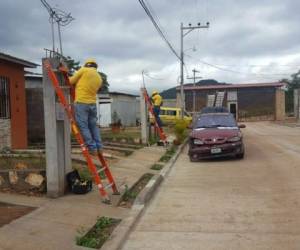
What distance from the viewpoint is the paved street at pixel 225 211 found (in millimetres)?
6934

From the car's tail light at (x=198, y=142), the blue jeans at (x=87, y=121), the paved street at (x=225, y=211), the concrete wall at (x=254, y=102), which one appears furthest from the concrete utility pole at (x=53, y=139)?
the concrete wall at (x=254, y=102)

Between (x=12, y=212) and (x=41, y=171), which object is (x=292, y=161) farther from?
(x=12, y=212)

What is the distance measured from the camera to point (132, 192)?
1048 cm

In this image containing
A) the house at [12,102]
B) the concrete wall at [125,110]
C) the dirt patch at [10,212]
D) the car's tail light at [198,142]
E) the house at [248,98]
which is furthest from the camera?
the house at [248,98]

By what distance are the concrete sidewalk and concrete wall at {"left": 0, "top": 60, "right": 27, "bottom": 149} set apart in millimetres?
7174

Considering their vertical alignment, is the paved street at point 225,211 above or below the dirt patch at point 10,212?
below

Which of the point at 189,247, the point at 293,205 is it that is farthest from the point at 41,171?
the point at 293,205

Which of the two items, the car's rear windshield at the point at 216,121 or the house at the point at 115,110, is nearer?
the car's rear windshield at the point at 216,121

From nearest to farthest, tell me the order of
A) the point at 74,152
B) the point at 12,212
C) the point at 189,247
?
→ the point at 189,247 → the point at 12,212 → the point at 74,152

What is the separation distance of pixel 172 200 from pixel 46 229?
3492 millimetres

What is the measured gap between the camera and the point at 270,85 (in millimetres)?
71812

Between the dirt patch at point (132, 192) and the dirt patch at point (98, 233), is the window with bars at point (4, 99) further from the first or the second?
the dirt patch at point (98, 233)

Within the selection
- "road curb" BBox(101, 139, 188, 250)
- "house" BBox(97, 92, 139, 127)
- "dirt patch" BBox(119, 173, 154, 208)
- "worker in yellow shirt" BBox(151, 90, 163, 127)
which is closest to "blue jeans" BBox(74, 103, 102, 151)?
"dirt patch" BBox(119, 173, 154, 208)

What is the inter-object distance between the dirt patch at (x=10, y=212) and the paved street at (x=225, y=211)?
1630 millimetres
